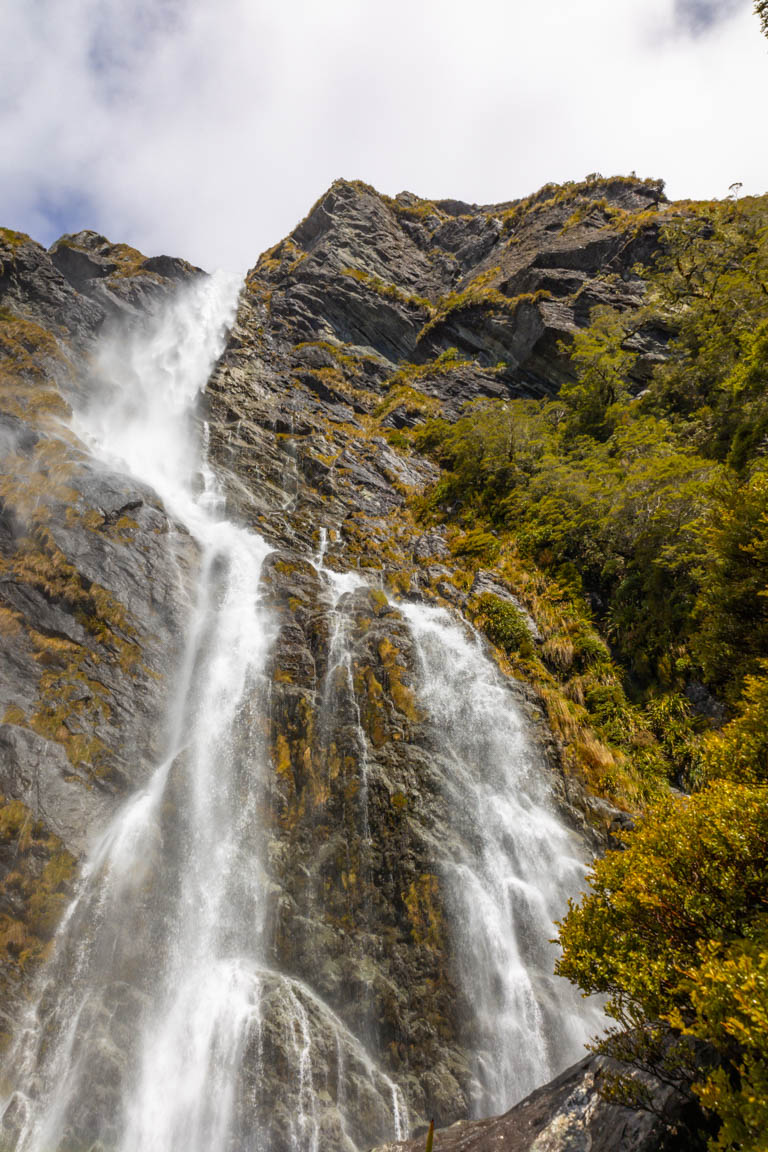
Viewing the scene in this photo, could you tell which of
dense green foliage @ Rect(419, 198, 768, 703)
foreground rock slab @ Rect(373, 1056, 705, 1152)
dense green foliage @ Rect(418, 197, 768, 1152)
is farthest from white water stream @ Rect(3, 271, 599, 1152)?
dense green foliage @ Rect(419, 198, 768, 703)

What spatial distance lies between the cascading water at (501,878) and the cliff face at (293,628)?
37 cm

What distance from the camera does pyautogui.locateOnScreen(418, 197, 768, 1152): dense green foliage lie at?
4.83m

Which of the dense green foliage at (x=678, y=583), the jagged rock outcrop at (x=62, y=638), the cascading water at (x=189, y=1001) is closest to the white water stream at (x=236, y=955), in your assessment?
the cascading water at (x=189, y=1001)

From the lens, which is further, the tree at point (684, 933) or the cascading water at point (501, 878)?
the cascading water at point (501, 878)

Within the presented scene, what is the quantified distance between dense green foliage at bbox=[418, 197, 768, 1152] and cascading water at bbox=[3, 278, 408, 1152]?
628 centimetres

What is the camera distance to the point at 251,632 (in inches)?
716

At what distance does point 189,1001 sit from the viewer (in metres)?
10.6

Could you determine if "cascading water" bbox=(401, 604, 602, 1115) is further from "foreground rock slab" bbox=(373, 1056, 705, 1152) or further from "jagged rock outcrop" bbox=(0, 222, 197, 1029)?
"jagged rock outcrop" bbox=(0, 222, 197, 1029)

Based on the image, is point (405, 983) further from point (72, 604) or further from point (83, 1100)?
point (72, 604)

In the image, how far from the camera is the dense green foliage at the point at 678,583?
4828 mm

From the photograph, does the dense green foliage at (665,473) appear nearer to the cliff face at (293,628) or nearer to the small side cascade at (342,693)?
the cliff face at (293,628)

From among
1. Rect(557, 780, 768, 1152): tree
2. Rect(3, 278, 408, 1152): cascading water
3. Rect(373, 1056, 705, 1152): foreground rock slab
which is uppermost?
Rect(557, 780, 768, 1152): tree

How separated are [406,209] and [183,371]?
163 feet

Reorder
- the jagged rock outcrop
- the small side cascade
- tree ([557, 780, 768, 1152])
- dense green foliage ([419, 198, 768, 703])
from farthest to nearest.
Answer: the small side cascade → the jagged rock outcrop → dense green foliage ([419, 198, 768, 703]) → tree ([557, 780, 768, 1152])
